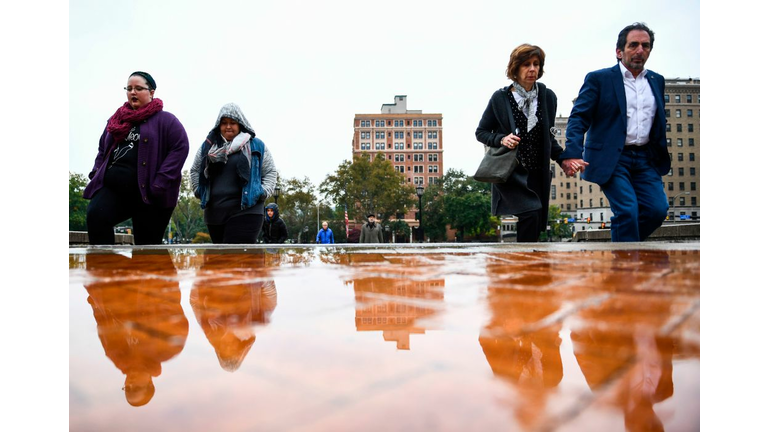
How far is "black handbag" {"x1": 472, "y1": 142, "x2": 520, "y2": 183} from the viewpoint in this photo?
2.95 metres

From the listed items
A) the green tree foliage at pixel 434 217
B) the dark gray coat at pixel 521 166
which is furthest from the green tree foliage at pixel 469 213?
the dark gray coat at pixel 521 166

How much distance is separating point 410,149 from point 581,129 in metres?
57.3

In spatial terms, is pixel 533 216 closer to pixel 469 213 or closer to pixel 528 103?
pixel 528 103

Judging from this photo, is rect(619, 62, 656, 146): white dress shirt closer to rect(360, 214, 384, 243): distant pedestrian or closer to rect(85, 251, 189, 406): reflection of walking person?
rect(85, 251, 189, 406): reflection of walking person

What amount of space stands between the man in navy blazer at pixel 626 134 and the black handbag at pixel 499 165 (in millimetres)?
330

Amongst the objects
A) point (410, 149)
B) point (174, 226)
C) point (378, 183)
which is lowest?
point (174, 226)

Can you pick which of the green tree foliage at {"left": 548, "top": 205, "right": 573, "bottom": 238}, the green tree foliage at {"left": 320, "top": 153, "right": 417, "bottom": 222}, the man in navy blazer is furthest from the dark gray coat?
the green tree foliage at {"left": 548, "top": 205, "right": 573, "bottom": 238}

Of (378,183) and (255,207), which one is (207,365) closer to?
(255,207)

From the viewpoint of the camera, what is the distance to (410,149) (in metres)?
59.5

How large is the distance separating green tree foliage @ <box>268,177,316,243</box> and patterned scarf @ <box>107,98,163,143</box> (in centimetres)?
2730

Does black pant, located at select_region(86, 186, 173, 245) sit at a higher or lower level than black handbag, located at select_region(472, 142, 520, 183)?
lower

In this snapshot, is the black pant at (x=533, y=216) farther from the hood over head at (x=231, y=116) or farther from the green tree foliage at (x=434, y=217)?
the green tree foliage at (x=434, y=217)

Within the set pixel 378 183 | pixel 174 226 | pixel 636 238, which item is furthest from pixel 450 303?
pixel 174 226

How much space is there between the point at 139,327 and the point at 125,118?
2.85 meters
